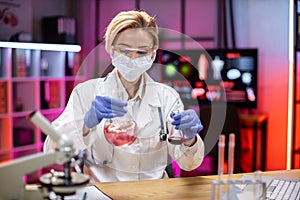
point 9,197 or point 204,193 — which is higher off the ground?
point 9,197

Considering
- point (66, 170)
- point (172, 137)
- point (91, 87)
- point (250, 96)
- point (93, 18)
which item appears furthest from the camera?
point (93, 18)

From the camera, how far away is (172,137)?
1691 millimetres

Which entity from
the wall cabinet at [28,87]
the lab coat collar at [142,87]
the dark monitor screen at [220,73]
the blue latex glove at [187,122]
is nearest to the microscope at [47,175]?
the blue latex glove at [187,122]

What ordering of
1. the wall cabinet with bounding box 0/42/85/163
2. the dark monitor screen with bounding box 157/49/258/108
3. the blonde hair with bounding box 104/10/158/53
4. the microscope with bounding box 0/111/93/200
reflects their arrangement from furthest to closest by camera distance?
the dark monitor screen with bounding box 157/49/258/108
the wall cabinet with bounding box 0/42/85/163
the blonde hair with bounding box 104/10/158/53
the microscope with bounding box 0/111/93/200

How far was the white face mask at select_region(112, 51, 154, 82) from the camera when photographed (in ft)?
5.61

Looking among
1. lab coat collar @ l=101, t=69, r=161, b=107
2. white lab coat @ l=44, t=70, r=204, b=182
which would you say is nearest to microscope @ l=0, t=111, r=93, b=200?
white lab coat @ l=44, t=70, r=204, b=182

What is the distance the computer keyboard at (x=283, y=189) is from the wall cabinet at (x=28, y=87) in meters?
2.68

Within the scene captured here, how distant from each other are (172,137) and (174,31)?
136 inches

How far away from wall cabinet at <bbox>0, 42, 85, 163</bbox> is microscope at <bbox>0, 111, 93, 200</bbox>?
2990mm

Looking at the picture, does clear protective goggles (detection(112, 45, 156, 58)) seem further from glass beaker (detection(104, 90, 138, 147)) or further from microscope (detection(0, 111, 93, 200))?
microscope (detection(0, 111, 93, 200))

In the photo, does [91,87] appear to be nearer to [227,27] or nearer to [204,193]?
[204,193]

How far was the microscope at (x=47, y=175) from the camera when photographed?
96 centimetres

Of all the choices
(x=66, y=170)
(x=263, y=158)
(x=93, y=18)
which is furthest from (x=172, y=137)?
(x=93, y=18)

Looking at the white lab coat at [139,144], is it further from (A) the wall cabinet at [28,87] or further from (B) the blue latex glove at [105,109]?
(A) the wall cabinet at [28,87]
